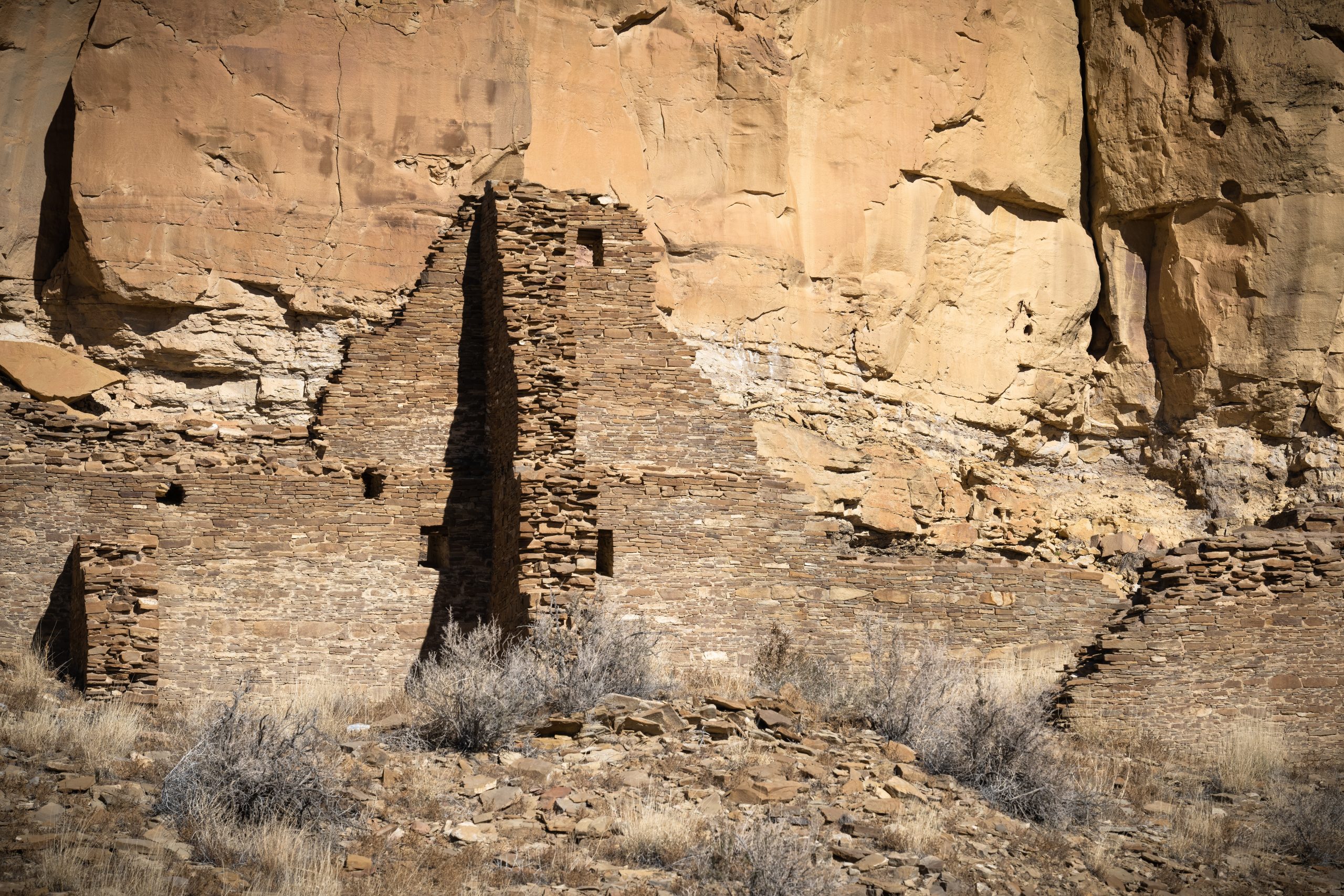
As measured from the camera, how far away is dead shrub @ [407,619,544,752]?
10406 mm

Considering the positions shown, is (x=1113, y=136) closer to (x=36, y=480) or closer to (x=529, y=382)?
(x=529, y=382)

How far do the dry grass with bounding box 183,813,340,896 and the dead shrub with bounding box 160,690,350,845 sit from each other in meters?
0.08

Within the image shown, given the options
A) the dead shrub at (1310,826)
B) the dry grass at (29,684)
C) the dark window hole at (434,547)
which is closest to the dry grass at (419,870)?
the dry grass at (29,684)

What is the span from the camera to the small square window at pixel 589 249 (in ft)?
56.4

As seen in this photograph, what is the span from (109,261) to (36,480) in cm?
369

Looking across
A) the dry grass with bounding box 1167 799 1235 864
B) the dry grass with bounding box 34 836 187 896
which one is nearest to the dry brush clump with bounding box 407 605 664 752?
the dry grass with bounding box 34 836 187 896

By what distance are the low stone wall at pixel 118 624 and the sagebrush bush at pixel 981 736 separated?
6.94 metres

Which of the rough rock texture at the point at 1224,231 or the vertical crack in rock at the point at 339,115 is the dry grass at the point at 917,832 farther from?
the rough rock texture at the point at 1224,231

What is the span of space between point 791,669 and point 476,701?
15.1 ft

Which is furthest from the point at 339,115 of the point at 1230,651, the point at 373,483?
the point at 1230,651

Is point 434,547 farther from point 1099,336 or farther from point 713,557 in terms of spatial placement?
point 1099,336

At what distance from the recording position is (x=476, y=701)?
10.4 m

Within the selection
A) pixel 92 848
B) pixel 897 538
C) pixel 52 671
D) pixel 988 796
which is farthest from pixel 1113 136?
pixel 92 848

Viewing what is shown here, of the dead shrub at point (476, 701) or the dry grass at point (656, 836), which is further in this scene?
the dead shrub at point (476, 701)
